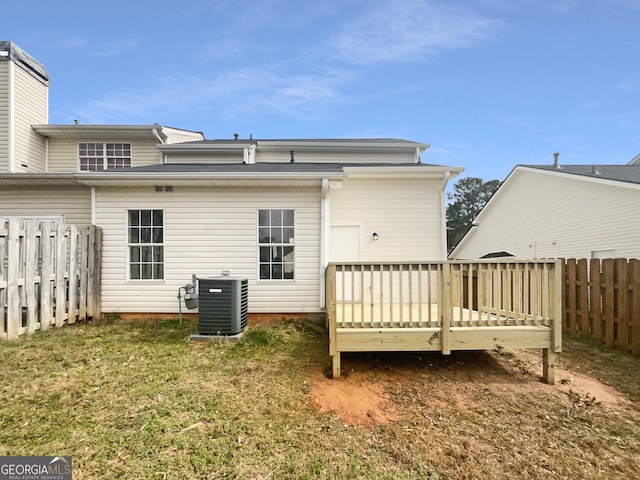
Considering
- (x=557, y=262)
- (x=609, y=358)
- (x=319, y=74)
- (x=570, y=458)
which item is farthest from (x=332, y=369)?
(x=319, y=74)

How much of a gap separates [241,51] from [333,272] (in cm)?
1108

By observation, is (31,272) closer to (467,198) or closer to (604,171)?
(604,171)

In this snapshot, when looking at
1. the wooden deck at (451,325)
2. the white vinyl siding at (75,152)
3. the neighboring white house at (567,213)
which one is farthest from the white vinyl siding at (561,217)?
the white vinyl siding at (75,152)

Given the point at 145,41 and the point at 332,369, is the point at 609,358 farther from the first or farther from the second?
the point at 145,41

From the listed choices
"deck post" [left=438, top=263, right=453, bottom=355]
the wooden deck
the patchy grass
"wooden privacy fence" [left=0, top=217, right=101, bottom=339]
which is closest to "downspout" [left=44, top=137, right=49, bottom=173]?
"wooden privacy fence" [left=0, top=217, right=101, bottom=339]

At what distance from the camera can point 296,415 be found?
313 cm

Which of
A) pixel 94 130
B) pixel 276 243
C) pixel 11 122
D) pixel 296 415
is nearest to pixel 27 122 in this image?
pixel 11 122

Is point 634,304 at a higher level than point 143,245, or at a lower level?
lower

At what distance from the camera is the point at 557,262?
13.3 ft

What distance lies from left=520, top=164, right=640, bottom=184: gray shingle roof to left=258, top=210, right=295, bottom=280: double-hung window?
8.96 metres

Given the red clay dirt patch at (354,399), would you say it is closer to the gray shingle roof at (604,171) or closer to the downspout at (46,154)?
the gray shingle roof at (604,171)

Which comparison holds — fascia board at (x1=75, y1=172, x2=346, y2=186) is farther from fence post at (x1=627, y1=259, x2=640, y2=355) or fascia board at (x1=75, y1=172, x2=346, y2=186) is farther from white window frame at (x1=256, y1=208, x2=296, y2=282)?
fence post at (x1=627, y1=259, x2=640, y2=355)

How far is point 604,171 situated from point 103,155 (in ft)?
56.1

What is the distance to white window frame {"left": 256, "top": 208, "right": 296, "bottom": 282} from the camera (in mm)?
6652
